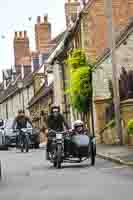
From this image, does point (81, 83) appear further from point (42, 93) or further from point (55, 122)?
point (42, 93)

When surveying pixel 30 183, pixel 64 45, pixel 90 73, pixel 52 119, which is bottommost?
pixel 30 183

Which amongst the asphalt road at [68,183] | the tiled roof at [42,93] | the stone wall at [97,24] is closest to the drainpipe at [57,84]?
the tiled roof at [42,93]

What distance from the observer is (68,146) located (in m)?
19.3

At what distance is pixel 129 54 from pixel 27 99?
42.7 m

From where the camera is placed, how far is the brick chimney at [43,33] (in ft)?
225

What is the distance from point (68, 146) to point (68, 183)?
178 inches

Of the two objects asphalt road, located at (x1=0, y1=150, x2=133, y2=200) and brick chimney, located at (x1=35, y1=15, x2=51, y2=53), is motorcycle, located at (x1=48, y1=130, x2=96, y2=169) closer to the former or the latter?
asphalt road, located at (x1=0, y1=150, x2=133, y2=200)

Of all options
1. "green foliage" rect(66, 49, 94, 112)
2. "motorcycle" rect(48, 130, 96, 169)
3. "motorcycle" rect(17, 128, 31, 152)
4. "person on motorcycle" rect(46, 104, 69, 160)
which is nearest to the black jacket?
"person on motorcycle" rect(46, 104, 69, 160)

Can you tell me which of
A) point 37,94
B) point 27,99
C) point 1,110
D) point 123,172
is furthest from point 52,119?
point 1,110

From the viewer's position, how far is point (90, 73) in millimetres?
39875

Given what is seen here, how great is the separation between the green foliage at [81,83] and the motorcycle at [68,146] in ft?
66.5

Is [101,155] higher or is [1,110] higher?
[1,110]

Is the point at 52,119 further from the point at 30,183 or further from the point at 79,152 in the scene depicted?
the point at 30,183

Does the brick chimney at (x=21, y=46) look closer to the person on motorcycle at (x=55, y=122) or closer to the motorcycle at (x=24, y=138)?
the motorcycle at (x=24, y=138)
